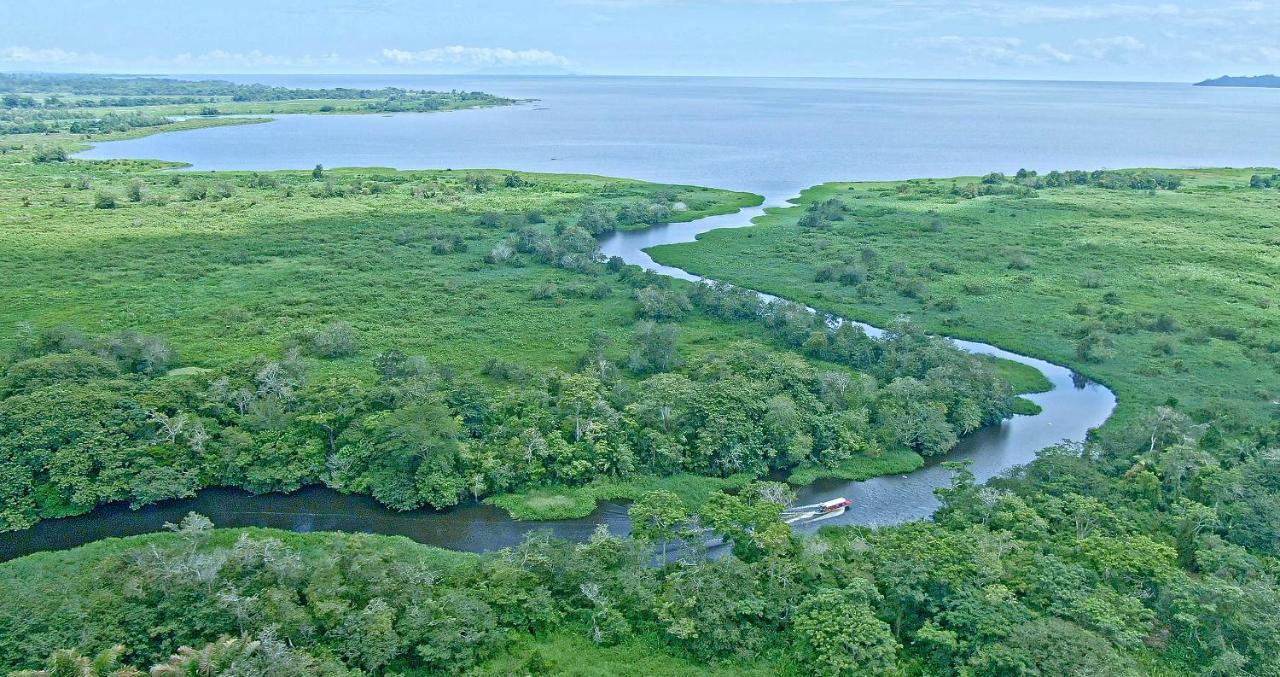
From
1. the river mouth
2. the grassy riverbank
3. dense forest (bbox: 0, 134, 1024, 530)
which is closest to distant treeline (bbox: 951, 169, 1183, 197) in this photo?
dense forest (bbox: 0, 134, 1024, 530)

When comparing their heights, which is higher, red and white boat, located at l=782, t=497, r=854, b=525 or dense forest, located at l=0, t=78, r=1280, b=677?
dense forest, located at l=0, t=78, r=1280, b=677

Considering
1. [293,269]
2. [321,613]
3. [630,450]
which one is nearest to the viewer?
[321,613]

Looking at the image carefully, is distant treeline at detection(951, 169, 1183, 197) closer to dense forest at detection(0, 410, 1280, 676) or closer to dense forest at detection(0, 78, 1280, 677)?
dense forest at detection(0, 78, 1280, 677)

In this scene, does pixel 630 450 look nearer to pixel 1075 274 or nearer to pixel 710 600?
pixel 710 600

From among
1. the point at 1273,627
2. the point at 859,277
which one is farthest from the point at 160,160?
the point at 1273,627

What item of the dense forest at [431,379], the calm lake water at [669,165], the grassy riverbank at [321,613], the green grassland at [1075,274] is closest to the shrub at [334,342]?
the dense forest at [431,379]

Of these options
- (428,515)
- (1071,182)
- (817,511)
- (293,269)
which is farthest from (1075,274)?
(293,269)

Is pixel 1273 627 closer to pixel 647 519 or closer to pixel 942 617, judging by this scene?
pixel 942 617

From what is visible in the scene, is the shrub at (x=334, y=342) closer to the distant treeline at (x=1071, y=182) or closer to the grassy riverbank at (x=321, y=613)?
the grassy riverbank at (x=321, y=613)
